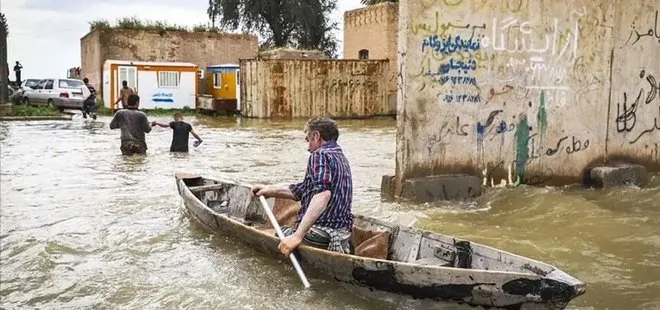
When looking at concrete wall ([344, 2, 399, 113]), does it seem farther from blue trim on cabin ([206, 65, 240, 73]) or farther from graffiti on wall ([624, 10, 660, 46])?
graffiti on wall ([624, 10, 660, 46])

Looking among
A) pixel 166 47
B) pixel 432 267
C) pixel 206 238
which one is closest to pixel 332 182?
pixel 432 267

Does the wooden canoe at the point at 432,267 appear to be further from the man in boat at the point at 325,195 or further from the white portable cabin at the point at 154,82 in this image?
the white portable cabin at the point at 154,82

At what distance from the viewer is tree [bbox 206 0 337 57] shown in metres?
45.3

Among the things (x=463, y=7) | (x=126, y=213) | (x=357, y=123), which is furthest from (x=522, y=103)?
(x=357, y=123)

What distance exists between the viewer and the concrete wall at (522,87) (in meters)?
9.81

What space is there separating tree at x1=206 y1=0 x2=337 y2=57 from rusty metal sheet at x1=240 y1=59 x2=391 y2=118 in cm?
1558

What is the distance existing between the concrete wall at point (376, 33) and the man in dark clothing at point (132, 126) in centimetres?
1570

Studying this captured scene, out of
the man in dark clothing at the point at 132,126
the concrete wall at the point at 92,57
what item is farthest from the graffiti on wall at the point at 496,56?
the concrete wall at the point at 92,57

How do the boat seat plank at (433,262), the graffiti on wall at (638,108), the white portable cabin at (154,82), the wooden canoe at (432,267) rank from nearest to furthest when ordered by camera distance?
1. the wooden canoe at (432,267)
2. the boat seat plank at (433,262)
3. the graffiti on wall at (638,108)
4. the white portable cabin at (154,82)

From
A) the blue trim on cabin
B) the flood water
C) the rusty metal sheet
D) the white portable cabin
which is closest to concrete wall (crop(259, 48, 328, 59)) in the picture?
the blue trim on cabin

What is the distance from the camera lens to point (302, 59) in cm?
2934

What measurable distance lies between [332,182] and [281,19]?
41.5m

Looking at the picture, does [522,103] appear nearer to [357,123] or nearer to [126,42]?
[357,123]

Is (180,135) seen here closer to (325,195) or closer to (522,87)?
(522,87)
